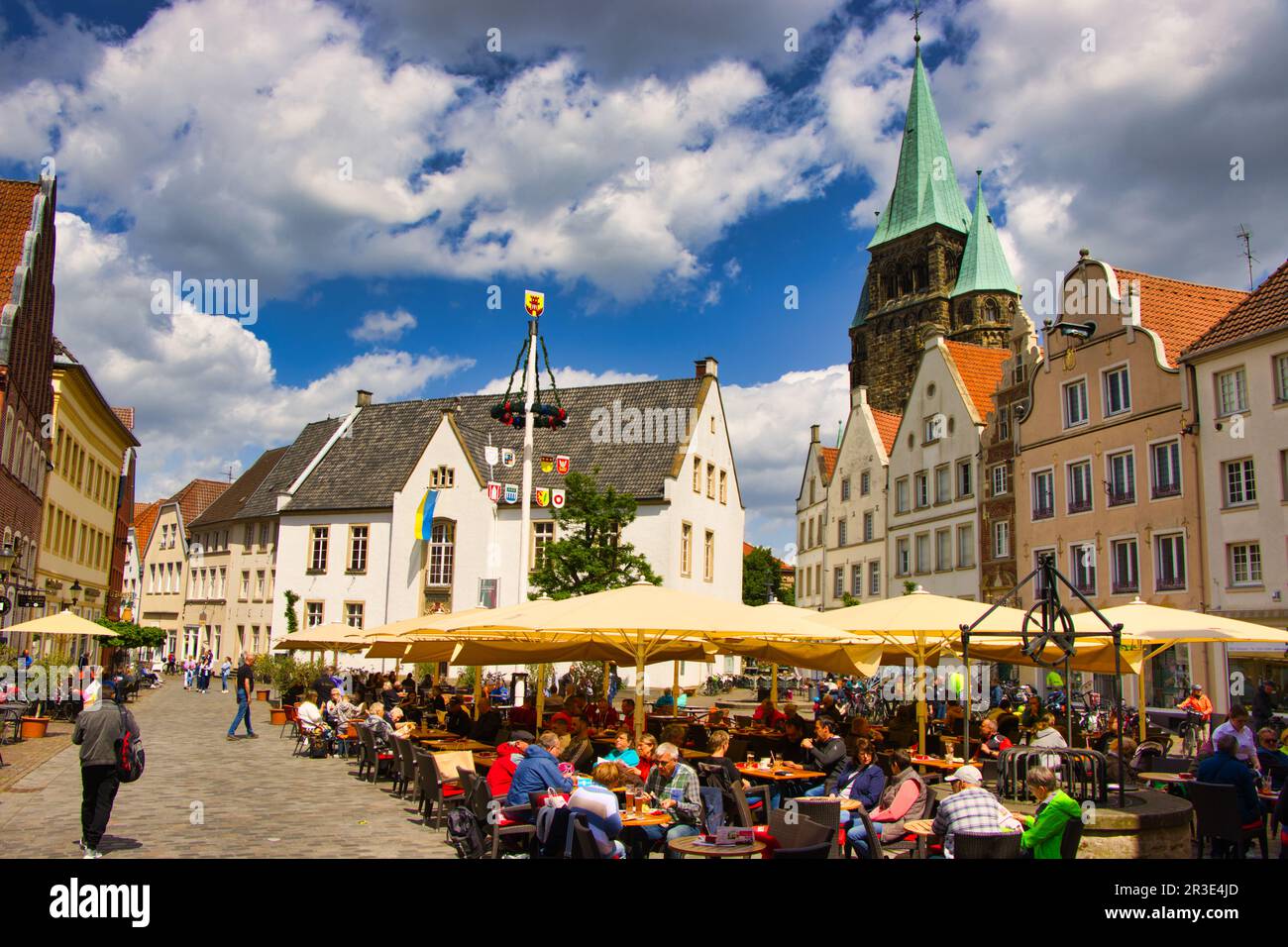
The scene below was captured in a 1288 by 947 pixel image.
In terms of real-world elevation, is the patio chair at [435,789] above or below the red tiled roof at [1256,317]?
below

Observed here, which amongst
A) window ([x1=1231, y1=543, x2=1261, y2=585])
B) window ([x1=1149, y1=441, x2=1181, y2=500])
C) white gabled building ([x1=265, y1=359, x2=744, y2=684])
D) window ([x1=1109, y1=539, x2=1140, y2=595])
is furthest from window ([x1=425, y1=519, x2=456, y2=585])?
window ([x1=1231, y1=543, x2=1261, y2=585])

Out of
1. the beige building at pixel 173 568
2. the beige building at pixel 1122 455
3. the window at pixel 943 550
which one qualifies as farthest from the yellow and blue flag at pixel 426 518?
the beige building at pixel 1122 455

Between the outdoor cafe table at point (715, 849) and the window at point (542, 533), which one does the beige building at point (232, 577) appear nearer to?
the window at point (542, 533)

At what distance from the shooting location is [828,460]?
5975 cm

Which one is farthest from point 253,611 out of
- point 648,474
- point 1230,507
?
point 1230,507

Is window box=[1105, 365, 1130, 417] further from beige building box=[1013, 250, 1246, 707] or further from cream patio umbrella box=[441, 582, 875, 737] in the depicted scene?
cream patio umbrella box=[441, 582, 875, 737]

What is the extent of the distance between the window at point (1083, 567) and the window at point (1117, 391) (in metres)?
4.43

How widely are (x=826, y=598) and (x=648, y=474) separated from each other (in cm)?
1453

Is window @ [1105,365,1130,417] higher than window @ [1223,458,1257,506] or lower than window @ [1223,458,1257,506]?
higher

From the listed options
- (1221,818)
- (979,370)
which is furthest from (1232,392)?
(1221,818)

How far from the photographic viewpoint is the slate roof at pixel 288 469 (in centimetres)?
5578

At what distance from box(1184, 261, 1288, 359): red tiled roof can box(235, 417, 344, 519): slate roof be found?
4207 centimetres

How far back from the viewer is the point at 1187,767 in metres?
15.3

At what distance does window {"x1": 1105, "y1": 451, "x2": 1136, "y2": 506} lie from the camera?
32.2 meters
